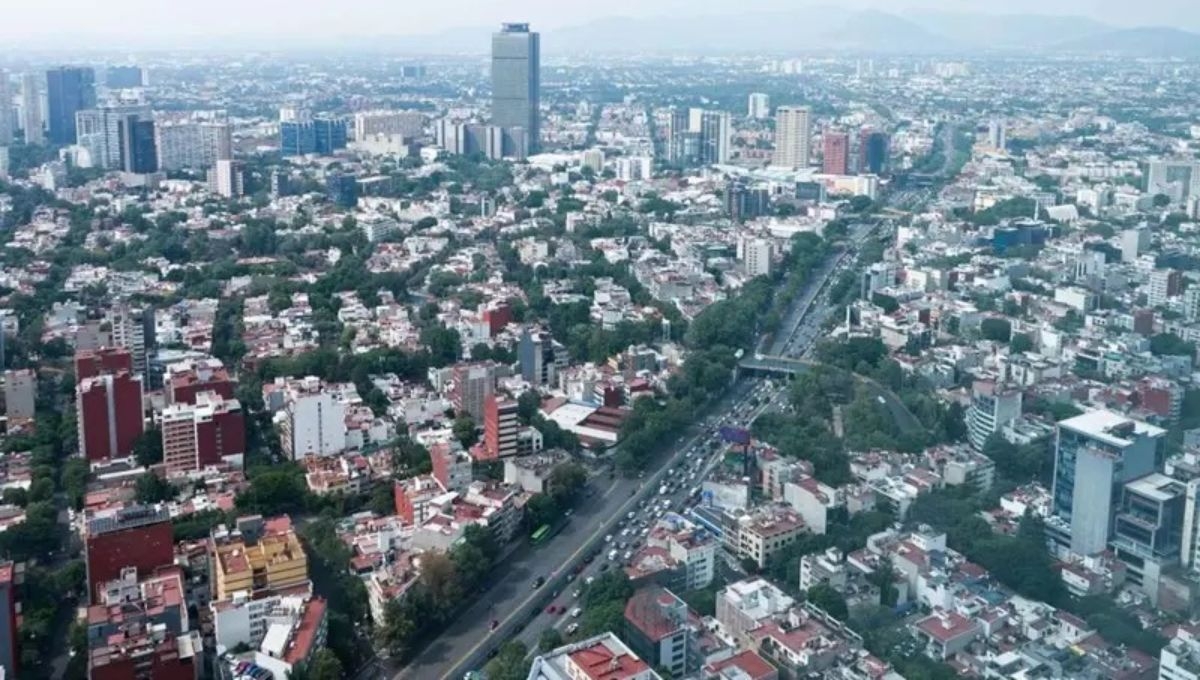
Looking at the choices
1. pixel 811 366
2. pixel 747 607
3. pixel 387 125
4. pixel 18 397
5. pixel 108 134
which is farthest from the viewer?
pixel 387 125

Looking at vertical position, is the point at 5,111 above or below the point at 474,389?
above

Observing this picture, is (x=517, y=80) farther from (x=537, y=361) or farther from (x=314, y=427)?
(x=314, y=427)

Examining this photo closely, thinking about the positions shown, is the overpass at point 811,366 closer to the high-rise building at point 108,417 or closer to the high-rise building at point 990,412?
the high-rise building at point 990,412

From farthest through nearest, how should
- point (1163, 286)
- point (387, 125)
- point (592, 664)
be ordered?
point (387, 125) < point (1163, 286) < point (592, 664)

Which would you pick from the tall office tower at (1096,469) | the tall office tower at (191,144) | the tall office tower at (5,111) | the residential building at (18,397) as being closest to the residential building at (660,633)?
the tall office tower at (1096,469)

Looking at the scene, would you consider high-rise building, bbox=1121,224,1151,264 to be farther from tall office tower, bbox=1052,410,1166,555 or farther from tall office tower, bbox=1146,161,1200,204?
tall office tower, bbox=1052,410,1166,555

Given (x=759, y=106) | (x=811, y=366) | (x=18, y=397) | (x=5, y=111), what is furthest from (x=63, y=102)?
(x=811, y=366)

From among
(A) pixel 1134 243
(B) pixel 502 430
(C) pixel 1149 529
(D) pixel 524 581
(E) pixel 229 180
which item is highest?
(A) pixel 1134 243

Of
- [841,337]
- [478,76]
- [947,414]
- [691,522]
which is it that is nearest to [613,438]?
[691,522]
